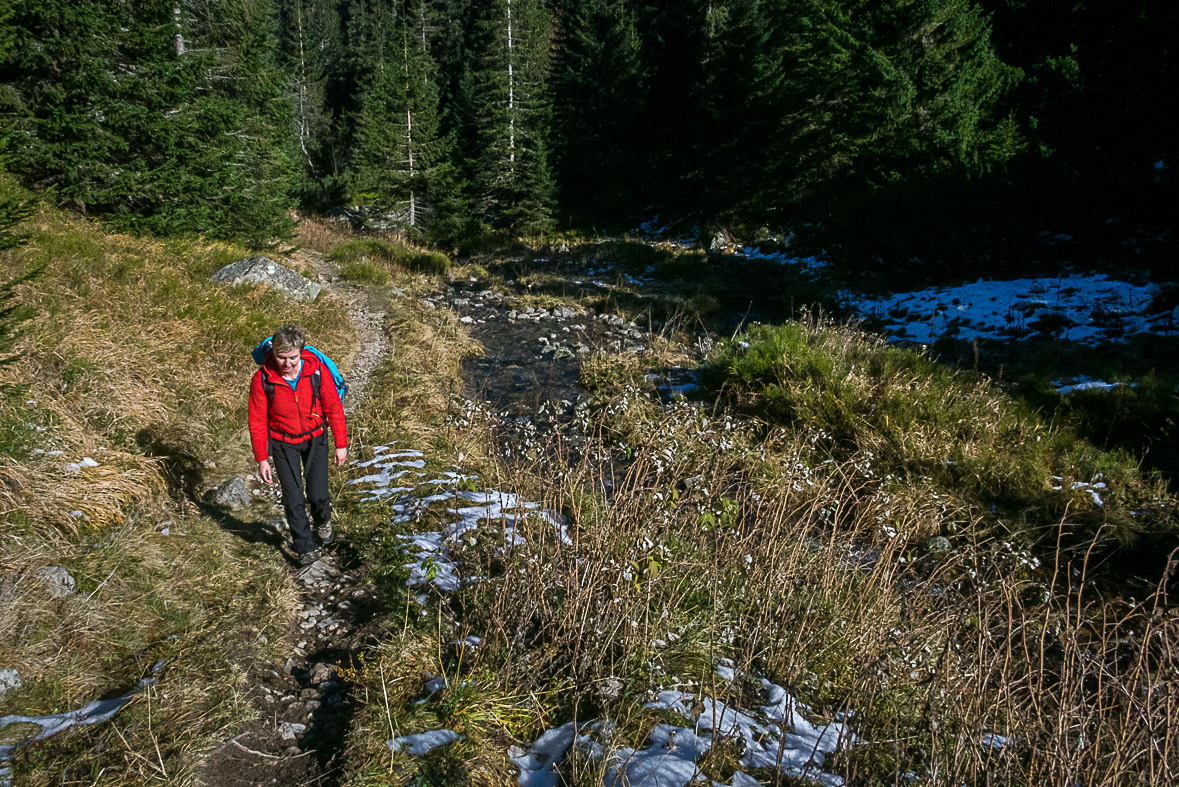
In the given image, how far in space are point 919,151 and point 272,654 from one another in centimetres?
1856

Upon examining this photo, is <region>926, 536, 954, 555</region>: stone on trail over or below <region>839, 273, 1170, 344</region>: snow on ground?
below

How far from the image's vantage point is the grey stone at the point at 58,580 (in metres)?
3.40

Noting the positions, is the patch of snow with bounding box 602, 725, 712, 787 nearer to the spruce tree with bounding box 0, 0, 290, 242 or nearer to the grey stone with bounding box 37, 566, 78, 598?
the grey stone with bounding box 37, 566, 78, 598

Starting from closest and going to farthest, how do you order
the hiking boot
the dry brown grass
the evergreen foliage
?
the dry brown grass
the hiking boot
the evergreen foliage

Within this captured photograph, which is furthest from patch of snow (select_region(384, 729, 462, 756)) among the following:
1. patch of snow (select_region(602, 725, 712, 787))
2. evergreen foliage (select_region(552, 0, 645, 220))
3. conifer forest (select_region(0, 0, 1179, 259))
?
evergreen foliage (select_region(552, 0, 645, 220))

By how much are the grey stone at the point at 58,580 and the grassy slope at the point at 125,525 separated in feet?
0.11

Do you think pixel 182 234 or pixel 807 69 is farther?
pixel 807 69

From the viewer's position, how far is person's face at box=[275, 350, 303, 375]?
3.84 meters

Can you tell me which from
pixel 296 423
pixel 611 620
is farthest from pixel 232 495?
pixel 611 620

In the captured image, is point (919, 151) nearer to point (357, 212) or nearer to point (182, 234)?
point (182, 234)

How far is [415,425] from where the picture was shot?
7.07 m

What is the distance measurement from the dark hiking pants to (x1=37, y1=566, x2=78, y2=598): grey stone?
1.19 meters

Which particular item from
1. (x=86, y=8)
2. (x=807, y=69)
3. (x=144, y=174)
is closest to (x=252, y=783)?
(x=144, y=174)

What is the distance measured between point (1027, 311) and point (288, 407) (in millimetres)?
11962
